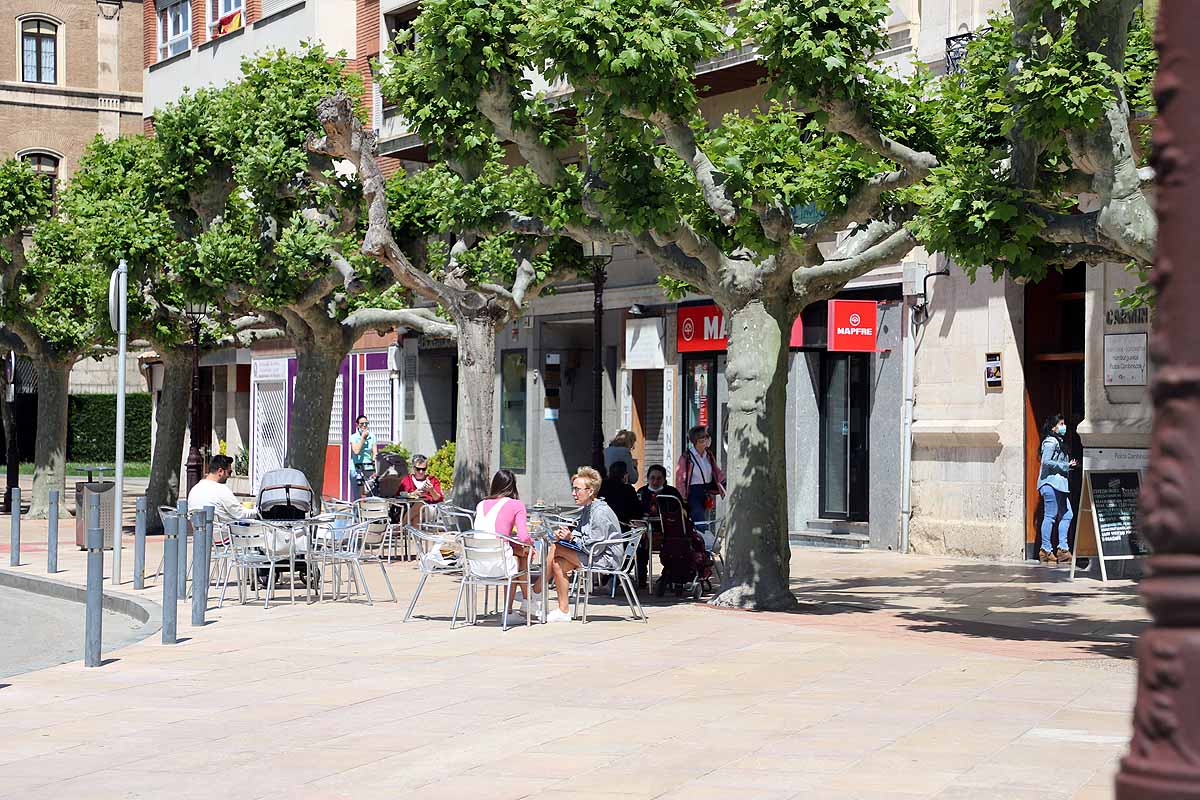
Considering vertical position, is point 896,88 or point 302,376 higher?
point 896,88

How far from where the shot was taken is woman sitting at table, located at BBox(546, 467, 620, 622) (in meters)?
13.4

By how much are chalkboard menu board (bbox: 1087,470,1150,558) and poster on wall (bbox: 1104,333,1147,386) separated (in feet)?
4.67

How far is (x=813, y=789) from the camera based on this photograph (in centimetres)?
675

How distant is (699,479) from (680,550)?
87.6 inches

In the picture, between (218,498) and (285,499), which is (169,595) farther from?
(285,499)

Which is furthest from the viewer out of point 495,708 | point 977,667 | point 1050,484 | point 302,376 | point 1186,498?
point 302,376

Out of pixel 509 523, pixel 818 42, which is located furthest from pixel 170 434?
pixel 818 42

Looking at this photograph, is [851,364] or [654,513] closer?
[654,513]

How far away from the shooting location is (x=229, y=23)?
3888cm

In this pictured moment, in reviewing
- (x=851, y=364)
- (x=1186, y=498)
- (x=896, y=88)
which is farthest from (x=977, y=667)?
(x=851, y=364)

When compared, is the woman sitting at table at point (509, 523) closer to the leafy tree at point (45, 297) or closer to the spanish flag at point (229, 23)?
the leafy tree at point (45, 297)

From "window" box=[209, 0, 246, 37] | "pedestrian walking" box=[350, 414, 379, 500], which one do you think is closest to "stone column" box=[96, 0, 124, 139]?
"window" box=[209, 0, 246, 37]

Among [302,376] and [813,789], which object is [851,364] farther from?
[813,789]

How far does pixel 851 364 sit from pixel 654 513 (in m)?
7.79
